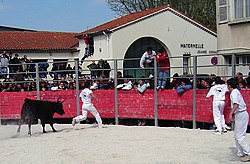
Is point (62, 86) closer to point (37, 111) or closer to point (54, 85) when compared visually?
point (54, 85)

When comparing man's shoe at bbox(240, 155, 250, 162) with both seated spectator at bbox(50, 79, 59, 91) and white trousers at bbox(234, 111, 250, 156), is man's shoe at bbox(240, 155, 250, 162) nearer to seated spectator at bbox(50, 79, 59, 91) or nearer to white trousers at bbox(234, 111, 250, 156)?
white trousers at bbox(234, 111, 250, 156)

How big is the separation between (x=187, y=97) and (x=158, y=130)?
5.10 ft

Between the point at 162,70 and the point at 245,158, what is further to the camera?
the point at 162,70

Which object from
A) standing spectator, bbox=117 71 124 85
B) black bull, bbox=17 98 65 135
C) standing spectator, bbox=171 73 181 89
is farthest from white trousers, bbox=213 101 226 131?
black bull, bbox=17 98 65 135

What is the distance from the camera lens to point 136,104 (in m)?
14.9

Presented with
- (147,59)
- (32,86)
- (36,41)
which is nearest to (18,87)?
(32,86)

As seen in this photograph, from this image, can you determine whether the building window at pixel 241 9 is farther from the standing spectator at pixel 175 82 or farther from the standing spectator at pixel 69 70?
the standing spectator at pixel 69 70

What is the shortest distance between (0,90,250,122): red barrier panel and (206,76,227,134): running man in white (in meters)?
0.37

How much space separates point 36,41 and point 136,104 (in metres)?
24.2

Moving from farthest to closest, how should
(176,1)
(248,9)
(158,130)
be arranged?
(176,1), (248,9), (158,130)

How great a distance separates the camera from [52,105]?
13.8 metres

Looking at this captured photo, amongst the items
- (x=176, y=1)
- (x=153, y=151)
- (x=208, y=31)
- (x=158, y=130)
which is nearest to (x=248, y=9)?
(x=158, y=130)

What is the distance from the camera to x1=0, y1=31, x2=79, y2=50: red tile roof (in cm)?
3502

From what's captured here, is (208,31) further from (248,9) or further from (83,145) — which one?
(83,145)
